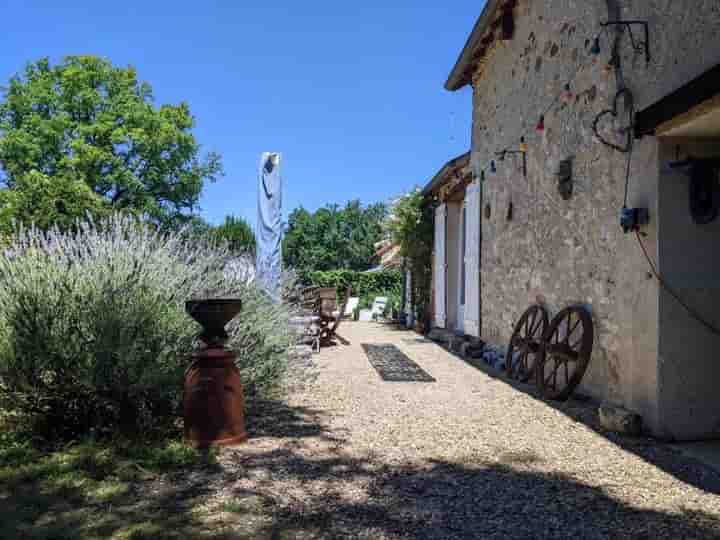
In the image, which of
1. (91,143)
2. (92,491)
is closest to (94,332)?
(92,491)

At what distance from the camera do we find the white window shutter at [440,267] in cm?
1102

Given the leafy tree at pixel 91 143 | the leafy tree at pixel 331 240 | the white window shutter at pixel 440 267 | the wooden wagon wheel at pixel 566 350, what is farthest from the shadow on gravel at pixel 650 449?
the leafy tree at pixel 331 240

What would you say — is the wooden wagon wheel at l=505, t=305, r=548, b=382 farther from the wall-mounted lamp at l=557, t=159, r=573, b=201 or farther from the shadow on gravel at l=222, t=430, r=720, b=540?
the shadow on gravel at l=222, t=430, r=720, b=540

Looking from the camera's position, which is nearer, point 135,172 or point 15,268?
point 15,268

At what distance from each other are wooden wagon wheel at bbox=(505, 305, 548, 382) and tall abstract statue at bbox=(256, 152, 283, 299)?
2901 millimetres

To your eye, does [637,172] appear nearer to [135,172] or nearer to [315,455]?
[315,455]

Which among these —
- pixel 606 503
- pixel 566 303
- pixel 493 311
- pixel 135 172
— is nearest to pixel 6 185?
pixel 135 172

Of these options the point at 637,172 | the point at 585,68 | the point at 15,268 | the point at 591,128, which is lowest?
the point at 15,268

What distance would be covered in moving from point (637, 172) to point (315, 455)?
2.95 metres

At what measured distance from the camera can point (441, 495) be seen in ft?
9.81

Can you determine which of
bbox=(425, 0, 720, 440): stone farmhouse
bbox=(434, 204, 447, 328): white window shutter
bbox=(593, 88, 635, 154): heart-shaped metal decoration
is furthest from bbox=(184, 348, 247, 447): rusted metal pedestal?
bbox=(434, 204, 447, 328): white window shutter

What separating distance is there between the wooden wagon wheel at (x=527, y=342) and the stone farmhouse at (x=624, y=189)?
0.22 metres

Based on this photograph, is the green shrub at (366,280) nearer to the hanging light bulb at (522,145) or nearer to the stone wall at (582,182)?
the stone wall at (582,182)

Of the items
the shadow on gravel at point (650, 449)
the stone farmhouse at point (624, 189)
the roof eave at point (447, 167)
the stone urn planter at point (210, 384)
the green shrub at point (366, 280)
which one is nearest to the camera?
the shadow on gravel at point (650, 449)
